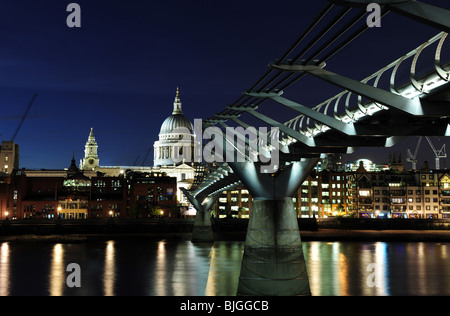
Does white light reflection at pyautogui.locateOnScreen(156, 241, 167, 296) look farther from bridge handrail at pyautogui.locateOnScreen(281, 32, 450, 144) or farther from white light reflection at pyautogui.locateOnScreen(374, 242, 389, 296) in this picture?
bridge handrail at pyautogui.locateOnScreen(281, 32, 450, 144)

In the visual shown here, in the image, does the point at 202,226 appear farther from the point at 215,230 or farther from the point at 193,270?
the point at 193,270

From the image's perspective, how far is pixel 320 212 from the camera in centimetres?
12300

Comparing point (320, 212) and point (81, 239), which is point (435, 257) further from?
point (320, 212)

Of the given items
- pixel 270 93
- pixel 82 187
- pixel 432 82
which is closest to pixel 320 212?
pixel 82 187

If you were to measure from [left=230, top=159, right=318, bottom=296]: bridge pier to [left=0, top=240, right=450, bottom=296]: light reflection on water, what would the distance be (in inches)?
268

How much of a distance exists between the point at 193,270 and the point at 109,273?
249 inches

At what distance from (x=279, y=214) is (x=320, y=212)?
3921 inches

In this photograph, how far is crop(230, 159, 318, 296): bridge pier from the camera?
24750 millimetres

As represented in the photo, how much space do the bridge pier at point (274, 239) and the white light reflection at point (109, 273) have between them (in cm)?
1101

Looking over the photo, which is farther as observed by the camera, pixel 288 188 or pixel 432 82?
pixel 288 188

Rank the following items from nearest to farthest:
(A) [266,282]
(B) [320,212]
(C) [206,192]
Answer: (A) [266,282] < (C) [206,192] < (B) [320,212]

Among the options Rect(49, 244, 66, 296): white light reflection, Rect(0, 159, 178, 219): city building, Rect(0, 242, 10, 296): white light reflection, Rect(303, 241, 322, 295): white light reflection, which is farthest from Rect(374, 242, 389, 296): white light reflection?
Rect(0, 159, 178, 219): city building

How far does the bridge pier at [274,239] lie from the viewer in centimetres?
2475

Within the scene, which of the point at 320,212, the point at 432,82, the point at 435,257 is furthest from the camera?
the point at 320,212
